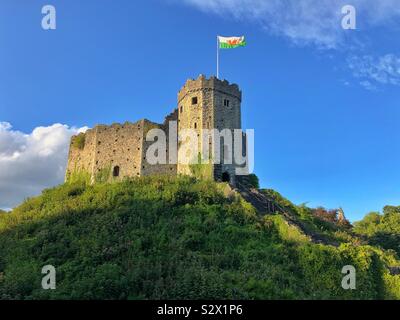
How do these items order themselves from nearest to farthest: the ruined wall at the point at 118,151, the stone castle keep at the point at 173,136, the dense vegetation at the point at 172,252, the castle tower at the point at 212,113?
the dense vegetation at the point at 172,252, the castle tower at the point at 212,113, the stone castle keep at the point at 173,136, the ruined wall at the point at 118,151

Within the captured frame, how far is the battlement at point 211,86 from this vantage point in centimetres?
3822

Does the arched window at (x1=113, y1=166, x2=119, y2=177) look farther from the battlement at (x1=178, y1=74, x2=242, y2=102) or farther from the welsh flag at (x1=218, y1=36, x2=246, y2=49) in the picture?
the welsh flag at (x1=218, y1=36, x2=246, y2=49)

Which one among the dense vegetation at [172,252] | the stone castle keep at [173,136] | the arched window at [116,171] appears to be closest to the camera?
the dense vegetation at [172,252]

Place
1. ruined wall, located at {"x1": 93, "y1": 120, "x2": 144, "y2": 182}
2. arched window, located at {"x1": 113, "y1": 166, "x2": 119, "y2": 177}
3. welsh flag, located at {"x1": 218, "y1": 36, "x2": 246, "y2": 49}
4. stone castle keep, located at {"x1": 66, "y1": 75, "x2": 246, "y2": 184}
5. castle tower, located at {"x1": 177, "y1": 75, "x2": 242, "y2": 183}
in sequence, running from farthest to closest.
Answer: arched window, located at {"x1": 113, "y1": 166, "x2": 119, "y2": 177}
ruined wall, located at {"x1": 93, "y1": 120, "x2": 144, "y2": 182}
welsh flag, located at {"x1": 218, "y1": 36, "x2": 246, "y2": 49}
stone castle keep, located at {"x1": 66, "y1": 75, "x2": 246, "y2": 184}
castle tower, located at {"x1": 177, "y1": 75, "x2": 242, "y2": 183}

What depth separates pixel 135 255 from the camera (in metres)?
22.9

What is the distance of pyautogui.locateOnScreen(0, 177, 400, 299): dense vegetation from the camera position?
19344 mm

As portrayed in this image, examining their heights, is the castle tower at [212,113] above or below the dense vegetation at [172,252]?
above

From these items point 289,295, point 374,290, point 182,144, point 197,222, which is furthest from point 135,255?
point 182,144

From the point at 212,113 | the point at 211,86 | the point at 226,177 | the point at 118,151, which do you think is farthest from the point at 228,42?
the point at 118,151

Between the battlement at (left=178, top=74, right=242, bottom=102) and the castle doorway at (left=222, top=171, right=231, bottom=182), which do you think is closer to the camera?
the castle doorway at (left=222, top=171, right=231, bottom=182)

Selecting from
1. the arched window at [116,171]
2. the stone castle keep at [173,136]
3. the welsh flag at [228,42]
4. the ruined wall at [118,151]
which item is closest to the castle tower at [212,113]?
the stone castle keep at [173,136]

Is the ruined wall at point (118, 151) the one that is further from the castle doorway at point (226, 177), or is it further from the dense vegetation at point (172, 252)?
the castle doorway at point (226, 177)

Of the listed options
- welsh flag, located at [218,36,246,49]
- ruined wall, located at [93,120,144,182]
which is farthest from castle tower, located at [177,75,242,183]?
ruined wall, located at [93,120,144,182]

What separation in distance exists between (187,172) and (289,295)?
61.6 ft
